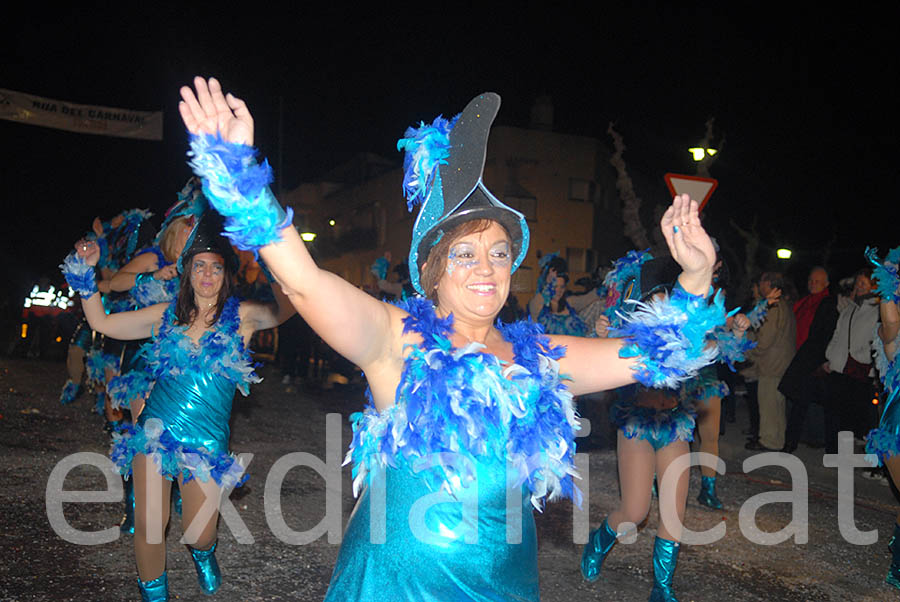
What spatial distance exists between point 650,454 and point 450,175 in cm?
279

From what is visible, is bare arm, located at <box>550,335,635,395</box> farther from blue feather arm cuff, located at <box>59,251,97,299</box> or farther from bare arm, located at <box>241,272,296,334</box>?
blue feather arm cuff, located at <box>59,251,97,299</box>

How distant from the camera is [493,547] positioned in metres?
2.28

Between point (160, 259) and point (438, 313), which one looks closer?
point (438, 313)

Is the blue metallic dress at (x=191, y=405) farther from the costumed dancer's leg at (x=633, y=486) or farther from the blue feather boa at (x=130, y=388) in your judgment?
the costumed dancer's leg at (x=633, y=486)

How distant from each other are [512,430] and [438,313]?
18.6 inches

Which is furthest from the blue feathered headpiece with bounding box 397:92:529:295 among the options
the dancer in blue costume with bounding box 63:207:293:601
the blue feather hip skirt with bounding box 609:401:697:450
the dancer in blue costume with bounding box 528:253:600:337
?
the dancer in blue costume with bounding box 528:253:600:337

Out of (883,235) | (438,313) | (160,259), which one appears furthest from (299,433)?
(883,235)

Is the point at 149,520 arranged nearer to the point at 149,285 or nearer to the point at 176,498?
the point at 149,285

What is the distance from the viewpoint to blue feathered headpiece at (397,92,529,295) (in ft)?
7.97

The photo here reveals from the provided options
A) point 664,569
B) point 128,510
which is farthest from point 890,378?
point 128,510

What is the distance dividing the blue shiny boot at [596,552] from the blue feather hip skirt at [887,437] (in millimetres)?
1846

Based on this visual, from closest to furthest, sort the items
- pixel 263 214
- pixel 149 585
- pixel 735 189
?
pixel 263 214
pixel 149 585
pixel 735 189

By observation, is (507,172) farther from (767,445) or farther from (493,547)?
(493,547)

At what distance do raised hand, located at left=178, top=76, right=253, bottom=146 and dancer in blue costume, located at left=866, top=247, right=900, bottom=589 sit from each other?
4.59m
